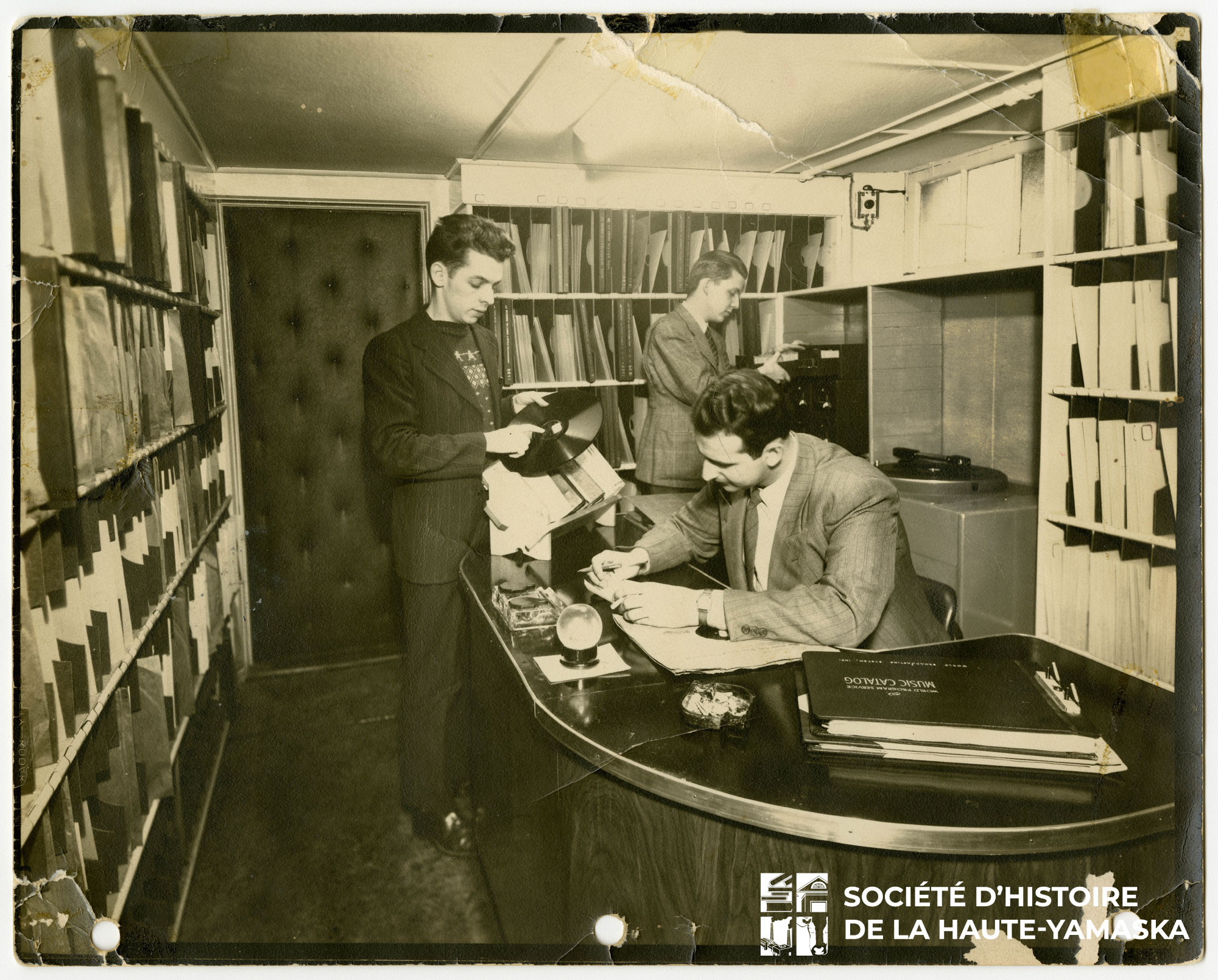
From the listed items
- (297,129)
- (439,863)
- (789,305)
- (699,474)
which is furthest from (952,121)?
(439,863)

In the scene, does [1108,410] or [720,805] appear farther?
[1108,410]

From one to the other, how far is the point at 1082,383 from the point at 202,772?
5.49 feet

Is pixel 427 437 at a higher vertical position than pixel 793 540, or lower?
higher

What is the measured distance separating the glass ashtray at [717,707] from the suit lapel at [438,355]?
0.63 meters

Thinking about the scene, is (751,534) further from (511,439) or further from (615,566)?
(511,439)

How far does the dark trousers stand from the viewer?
1380mm

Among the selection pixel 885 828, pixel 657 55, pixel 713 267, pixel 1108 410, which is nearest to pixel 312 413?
pixel 713 267

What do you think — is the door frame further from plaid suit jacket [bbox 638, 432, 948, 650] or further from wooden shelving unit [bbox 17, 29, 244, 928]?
plaid suit jacket [bbox 638, 432, 948, 650]

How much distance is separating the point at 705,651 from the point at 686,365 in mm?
490

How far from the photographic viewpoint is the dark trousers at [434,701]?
4.53ft

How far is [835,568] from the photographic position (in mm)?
1353

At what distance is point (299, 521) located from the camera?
1360 mm

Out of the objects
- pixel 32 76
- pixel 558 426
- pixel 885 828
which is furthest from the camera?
pixel 558 426

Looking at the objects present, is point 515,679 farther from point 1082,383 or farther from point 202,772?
point 1082,383
